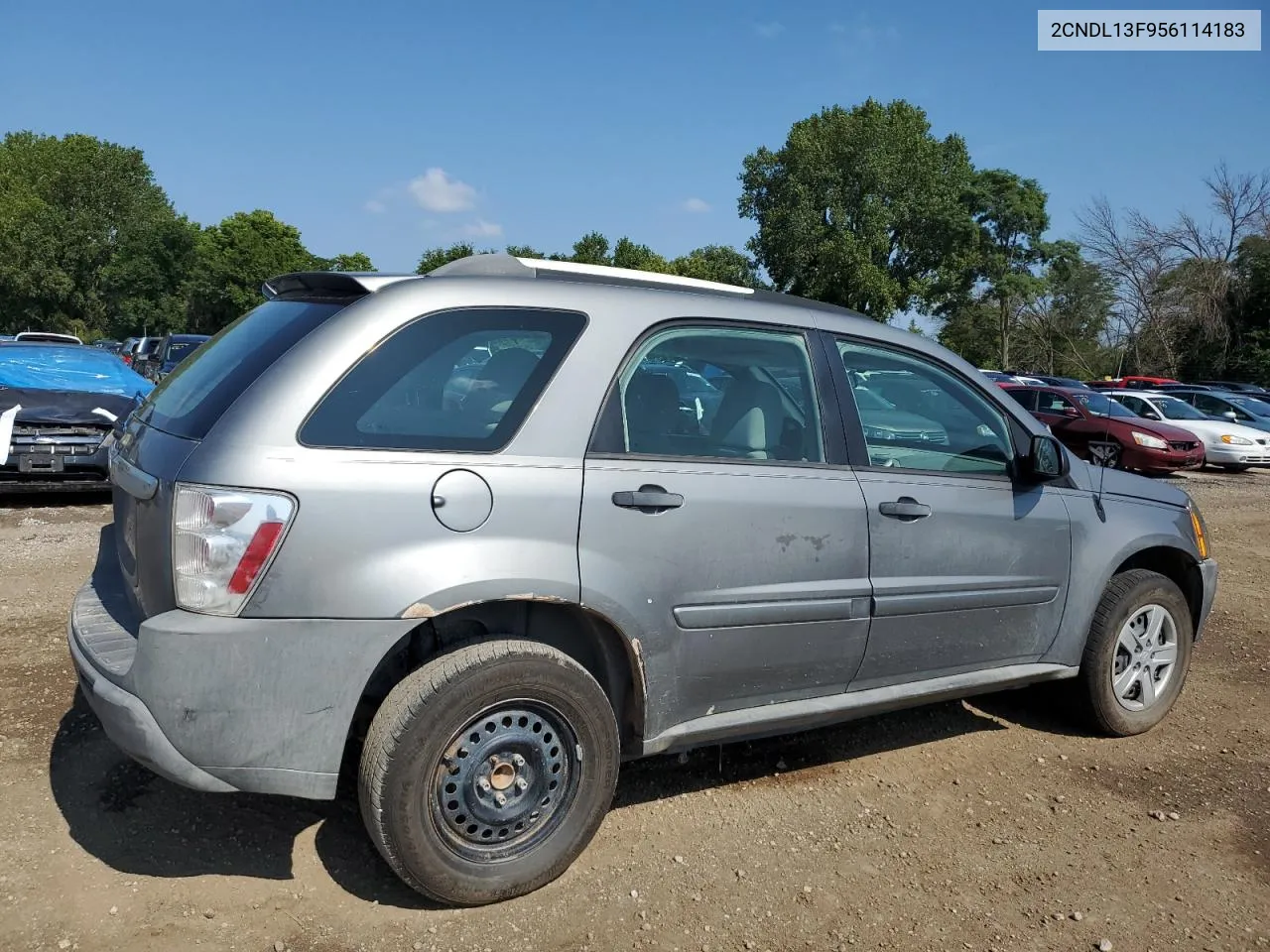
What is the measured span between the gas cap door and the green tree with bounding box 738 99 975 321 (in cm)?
4268

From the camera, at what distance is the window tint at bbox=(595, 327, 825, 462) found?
3125mm

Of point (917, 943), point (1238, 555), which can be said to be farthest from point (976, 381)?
point (1238, 555)

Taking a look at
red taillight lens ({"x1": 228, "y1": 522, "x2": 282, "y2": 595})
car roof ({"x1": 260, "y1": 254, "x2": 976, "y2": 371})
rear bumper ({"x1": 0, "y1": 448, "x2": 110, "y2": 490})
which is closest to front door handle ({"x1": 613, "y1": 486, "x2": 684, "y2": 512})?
car roof ({"x1": 260, "y1": 254, "x2": 976, "y2": 371})

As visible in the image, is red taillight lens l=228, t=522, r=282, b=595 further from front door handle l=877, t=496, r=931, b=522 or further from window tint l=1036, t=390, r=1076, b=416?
window tint l=1036, t=390, r=1076, b=416

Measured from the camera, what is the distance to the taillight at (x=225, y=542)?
253 cm

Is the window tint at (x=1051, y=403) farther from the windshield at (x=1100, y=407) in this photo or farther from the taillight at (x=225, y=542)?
the taillight at (x=225, y=542)

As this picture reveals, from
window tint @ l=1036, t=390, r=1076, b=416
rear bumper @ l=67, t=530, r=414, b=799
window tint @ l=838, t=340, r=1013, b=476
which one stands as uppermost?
window tint @ l=1036, t=390, r=1076, b=416

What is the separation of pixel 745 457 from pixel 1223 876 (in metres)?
2.11

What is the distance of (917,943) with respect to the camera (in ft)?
9.25

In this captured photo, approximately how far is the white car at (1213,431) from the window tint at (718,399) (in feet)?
53.9

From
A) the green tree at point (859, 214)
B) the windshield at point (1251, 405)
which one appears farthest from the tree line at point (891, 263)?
the windshield at point (1251, 405)

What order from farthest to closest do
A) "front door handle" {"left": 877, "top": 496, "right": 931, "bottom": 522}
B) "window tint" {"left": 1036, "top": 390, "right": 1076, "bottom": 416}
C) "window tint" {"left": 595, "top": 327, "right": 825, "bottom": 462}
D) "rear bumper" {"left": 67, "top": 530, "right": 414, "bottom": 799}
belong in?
"window tint" {"left": 1036, "top": 390, "right": 1076, "bottom": 416}
"front door handle" {"left": 877, "top": 496, "right": 931, "bottom": 522}
"window tint" {"left": 595, "top": 327, "right": 825, "bottom": 462}
"rear bumper" {"left": 67, "top": 530, "right": 414, "bottom": 799}

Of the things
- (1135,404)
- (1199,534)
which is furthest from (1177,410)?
(1199,534)

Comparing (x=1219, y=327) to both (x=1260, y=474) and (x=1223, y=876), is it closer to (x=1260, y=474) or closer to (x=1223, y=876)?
(x=1260, y=474)
